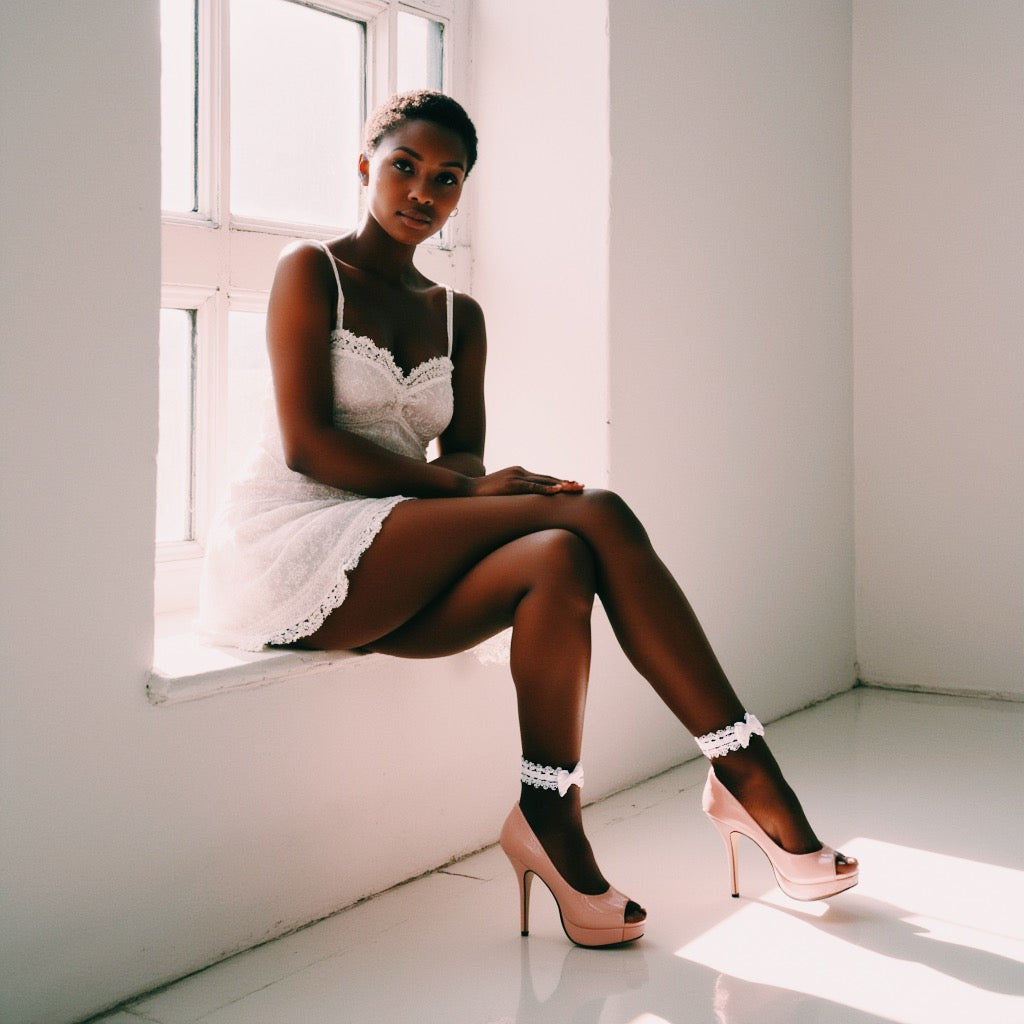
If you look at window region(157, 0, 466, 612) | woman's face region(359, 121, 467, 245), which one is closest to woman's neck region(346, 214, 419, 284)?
woman's face region(359, 121, 467, 245)

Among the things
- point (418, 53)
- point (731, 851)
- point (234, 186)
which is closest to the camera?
point (731, 851)

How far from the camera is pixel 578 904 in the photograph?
62.5 inches

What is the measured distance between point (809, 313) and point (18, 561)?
231cm

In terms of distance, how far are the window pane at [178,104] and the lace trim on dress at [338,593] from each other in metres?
0.75

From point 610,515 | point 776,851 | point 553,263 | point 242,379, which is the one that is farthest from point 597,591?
point 553,263

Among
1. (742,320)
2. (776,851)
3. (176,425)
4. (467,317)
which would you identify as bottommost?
(776,851)

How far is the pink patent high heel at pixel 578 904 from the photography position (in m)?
1.59

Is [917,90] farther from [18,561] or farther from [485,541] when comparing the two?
Result: [18,561]

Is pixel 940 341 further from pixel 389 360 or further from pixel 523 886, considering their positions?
pixel 523 886

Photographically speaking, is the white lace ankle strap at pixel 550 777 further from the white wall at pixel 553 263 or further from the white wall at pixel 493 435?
the white wall at pixel 553 263

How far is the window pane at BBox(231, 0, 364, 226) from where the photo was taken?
2131 millimetres

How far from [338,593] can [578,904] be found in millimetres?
534

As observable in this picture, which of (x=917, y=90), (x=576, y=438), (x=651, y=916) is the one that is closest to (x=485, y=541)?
(x=651, y=916)

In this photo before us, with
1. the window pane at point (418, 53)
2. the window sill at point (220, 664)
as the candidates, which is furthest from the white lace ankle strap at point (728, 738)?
the window pane at point (418, 53)
